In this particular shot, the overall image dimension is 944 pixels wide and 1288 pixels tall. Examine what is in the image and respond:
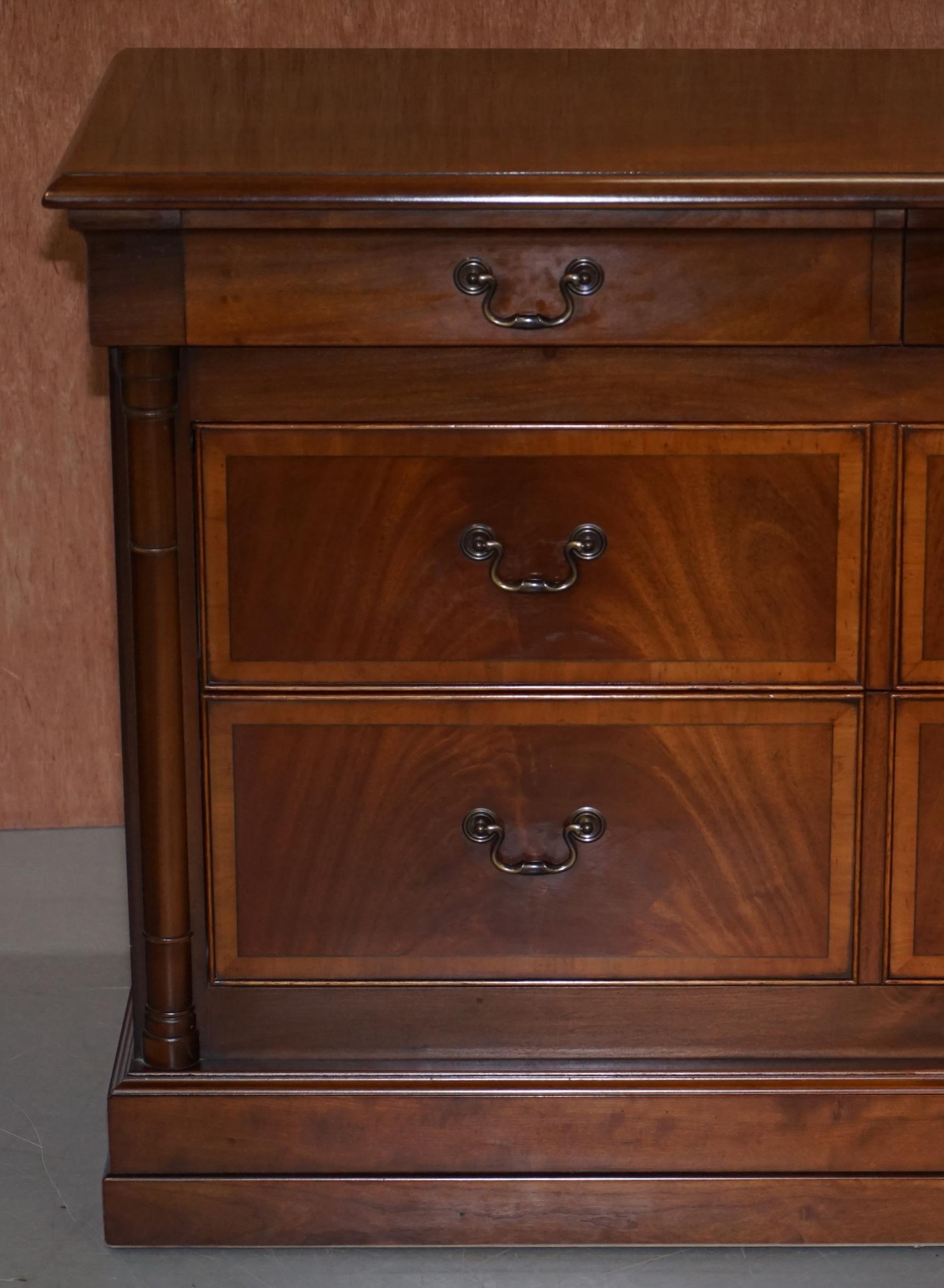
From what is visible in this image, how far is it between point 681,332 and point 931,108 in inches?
15.1

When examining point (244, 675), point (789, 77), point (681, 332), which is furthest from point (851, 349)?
point (244, 675)

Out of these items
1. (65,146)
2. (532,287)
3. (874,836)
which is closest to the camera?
(532,287)

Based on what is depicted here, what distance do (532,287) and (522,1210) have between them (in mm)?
827

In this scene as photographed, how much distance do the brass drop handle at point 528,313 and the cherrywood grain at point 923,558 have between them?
0.30m

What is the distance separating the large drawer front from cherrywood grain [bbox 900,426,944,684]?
41 mm

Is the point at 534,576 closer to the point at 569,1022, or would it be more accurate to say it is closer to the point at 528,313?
the point at 528,313

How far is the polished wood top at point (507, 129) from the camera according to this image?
1359 millimetres

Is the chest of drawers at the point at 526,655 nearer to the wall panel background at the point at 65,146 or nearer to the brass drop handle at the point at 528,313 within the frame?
the brass drop handle at the point at 528,313

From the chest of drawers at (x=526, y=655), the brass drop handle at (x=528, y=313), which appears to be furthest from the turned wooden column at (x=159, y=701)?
the brass drop handle at (x=528, y=313)

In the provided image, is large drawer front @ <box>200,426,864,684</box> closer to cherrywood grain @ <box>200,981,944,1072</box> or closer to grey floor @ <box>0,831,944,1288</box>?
cherrywood grain @ <box>200,981,944,1072</box>

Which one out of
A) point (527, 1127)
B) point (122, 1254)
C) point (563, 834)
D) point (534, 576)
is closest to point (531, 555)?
point (534, 576)

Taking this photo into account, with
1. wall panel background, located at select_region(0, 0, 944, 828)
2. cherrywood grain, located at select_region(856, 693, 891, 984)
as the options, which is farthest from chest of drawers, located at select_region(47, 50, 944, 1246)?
wall panel background, located at select_region(0, 0, 944, 828)

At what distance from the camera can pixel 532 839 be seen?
155 cm

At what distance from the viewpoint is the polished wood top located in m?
1.36
